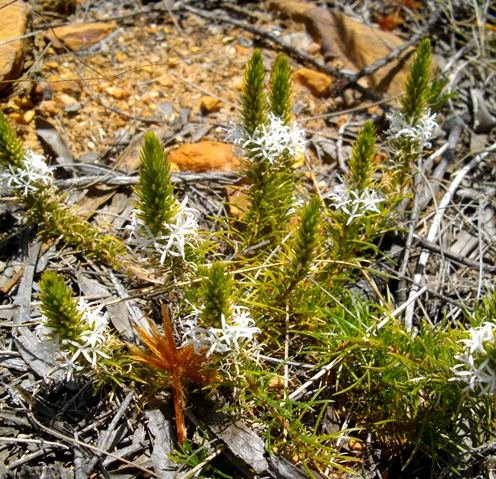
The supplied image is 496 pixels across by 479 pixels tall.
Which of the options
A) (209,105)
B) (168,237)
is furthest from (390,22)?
(168,237)

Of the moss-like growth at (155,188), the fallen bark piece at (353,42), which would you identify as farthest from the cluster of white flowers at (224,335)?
the fallen bark piece at (353,42)

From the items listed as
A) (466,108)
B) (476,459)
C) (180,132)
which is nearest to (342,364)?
(476,459)

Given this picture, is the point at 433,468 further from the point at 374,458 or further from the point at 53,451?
the point at 53,451

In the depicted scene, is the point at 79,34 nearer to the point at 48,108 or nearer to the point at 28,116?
the point at 48,108

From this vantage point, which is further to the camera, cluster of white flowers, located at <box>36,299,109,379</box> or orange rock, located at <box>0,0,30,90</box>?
orange rock, located at <box>0,0,30,90</box>

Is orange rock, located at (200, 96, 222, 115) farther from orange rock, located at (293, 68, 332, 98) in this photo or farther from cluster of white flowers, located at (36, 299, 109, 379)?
cluster of white flowers, located at (36, 299, 109, 379)

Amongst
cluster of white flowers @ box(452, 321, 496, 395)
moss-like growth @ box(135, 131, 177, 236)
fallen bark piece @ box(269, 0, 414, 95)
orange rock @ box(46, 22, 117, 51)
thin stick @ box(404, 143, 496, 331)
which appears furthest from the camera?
fallen bark piece @ box(269, 0, 414, 95)

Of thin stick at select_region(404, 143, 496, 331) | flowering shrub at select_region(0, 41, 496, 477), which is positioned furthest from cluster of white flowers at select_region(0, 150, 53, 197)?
thin stick at select_region(404, 143, 496, 331)
